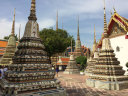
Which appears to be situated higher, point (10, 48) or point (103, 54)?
point (10, 48)

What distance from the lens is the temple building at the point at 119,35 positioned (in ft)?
48.0

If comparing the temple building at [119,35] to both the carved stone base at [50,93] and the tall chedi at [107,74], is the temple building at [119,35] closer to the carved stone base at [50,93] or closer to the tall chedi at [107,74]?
the tall chedi at [107,74]

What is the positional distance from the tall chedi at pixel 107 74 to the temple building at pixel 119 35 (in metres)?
5.42

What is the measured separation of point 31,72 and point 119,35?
541 inches

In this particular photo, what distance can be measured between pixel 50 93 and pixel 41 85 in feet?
1.94

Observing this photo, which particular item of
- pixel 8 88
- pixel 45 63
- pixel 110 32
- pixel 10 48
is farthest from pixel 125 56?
pixel 10 48

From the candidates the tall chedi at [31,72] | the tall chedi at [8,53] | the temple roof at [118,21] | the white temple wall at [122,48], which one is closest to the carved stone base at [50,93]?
the tall chedi at [31,72]

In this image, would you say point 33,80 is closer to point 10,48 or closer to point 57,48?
point 10,48

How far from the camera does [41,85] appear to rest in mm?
5535

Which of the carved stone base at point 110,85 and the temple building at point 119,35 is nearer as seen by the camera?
the carved stone base at point 110,85

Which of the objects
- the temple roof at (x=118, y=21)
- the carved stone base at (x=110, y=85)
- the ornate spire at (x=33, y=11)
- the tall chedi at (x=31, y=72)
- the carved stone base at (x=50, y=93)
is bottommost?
the carved stone base at (x=110, y=85)

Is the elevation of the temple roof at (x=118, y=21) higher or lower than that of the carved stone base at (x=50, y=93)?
higher

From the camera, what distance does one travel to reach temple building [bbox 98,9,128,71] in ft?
48.0

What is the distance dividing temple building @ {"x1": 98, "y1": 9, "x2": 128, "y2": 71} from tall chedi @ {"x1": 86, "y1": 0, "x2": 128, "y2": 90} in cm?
542
